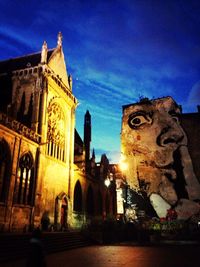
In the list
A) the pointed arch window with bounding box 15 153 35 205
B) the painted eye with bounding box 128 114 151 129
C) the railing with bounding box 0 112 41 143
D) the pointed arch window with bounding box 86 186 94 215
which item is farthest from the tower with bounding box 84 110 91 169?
the pointed arch window with bounding box 15 153 35 205

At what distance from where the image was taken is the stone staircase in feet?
38.1

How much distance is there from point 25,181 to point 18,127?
4.31 meters

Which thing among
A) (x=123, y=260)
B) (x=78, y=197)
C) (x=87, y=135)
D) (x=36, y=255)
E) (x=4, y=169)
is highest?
(x=87, y=135)

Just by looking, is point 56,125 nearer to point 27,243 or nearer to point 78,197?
point 78,197

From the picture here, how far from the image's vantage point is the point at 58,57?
100 feet

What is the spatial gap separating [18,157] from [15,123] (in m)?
2.60

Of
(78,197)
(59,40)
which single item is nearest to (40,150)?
(78,197)

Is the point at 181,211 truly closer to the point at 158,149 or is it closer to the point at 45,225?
the point at 158,149

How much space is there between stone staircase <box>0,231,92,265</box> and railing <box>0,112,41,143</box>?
764 cm

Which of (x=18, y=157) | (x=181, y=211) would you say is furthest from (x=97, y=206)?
(x=18, y=157)

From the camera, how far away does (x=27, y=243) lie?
1345 cm

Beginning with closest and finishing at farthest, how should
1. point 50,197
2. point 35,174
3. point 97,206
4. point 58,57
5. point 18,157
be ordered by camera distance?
1. point 18,157
2. point 35,174
3. point 50,197
4. point 58,57
5. point 97,206

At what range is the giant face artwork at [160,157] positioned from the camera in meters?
29.1

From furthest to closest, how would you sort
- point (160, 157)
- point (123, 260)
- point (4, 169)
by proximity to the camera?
point (160, 157)
point (4, 169)
point (123, 260)
